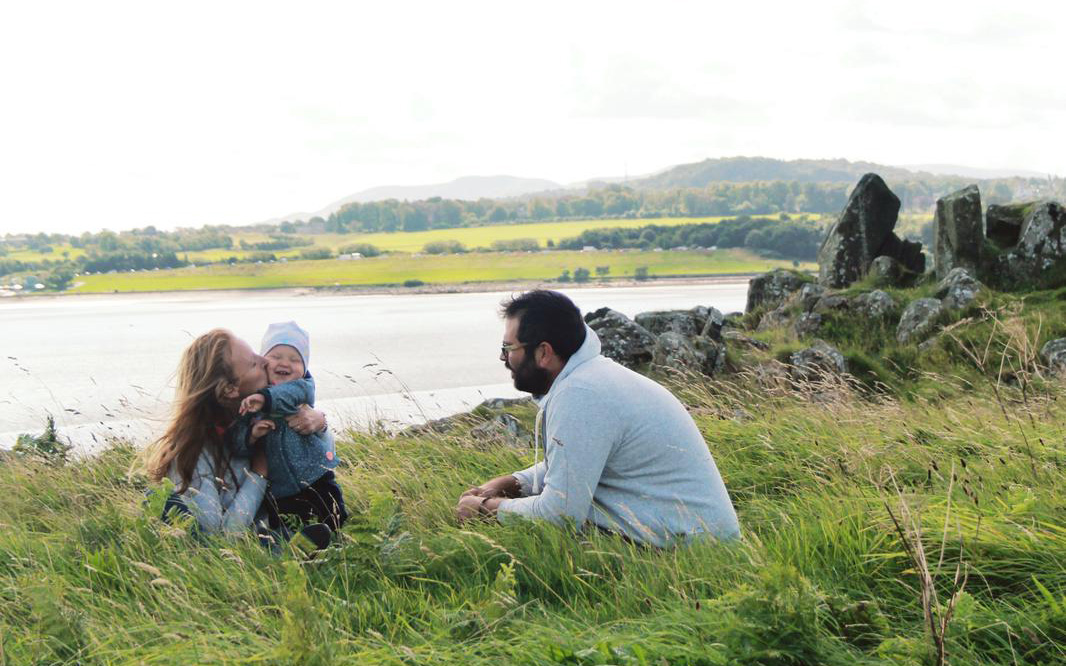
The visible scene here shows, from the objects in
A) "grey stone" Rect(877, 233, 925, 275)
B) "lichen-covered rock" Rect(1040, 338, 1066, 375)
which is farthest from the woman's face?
"grey stone" Rect(877, 233, 925, 275)

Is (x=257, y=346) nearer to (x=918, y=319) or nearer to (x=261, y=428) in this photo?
(x=918, y=319)

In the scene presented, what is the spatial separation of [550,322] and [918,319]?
35.7ft

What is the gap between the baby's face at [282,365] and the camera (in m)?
4.82

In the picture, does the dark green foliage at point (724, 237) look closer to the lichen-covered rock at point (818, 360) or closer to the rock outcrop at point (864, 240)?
the rock outcrop at point (864, 240)

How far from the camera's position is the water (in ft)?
39.0

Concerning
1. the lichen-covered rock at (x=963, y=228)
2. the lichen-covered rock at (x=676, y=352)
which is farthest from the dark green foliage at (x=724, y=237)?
the lichen-covered rock at (x=676, y=352)

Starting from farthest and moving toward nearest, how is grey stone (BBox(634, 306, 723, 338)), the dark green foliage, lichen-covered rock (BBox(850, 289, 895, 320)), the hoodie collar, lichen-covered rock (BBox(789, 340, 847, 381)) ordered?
1. the dark green foliage
2. lichen-covered rock (BBox(850, 289, 895, 320))
3. grey stone (BBox(634, 306, 723, 338))
4. lichen-covered rock (BBox(789, 340, 847, 381))
5. the hoodie collar

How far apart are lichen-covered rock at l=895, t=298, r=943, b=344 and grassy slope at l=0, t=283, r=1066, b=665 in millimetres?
7875

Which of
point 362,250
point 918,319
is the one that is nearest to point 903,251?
point 918,319

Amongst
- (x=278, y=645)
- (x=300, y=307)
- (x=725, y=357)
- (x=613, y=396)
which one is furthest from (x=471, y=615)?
(x=300, y=307)

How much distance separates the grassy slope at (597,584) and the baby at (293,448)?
0.23 meters

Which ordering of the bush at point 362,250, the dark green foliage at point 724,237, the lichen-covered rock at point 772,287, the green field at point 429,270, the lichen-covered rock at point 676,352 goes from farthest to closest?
the bush at point 362,250
the green field at point 429,270
the dark green foliage at point 724,237
the lichen-covered rock at point 772,287
the lichen-covered rock at point 676,352

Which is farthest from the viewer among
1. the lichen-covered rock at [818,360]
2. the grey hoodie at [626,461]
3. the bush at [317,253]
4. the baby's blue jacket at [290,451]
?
the bush at [317,253]

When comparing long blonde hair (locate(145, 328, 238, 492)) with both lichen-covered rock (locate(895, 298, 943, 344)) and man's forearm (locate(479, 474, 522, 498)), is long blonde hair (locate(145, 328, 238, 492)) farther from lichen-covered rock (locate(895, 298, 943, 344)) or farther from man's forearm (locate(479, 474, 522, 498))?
lichen-covered rock (locate(895, 298, 943, 344))
